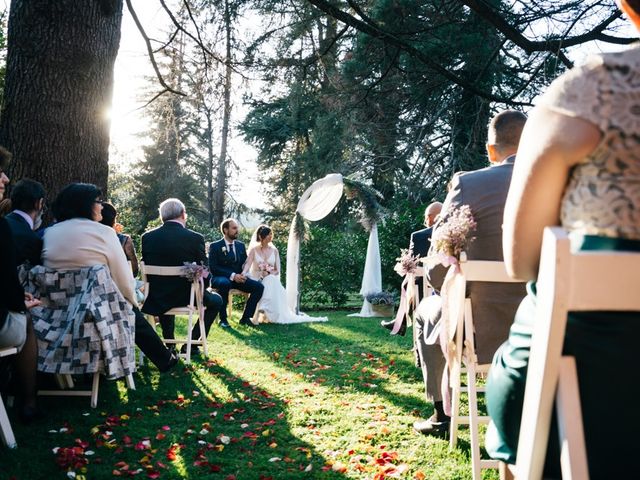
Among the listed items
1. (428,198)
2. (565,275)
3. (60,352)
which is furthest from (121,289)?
(428,198)

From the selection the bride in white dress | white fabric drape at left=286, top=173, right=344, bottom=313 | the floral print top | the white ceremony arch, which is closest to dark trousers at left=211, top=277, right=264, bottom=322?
the bride in white dress

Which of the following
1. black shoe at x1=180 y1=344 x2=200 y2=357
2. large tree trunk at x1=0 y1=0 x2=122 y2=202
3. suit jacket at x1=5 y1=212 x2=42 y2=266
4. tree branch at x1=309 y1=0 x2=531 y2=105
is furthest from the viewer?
black shoe at x1=180 y1=344 x2=200 y2=357

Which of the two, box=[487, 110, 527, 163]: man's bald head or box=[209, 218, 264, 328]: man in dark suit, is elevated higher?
box=[487, 110, 527, 163]: man's bald head

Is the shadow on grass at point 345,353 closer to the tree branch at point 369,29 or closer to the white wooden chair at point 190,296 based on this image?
the white wooden chair at point 190,296

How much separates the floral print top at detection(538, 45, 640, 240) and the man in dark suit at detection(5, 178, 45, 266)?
14.6 feet

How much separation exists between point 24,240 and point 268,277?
6.81 meters

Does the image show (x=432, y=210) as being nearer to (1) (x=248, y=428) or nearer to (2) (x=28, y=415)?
(1) (x=248, y=428)

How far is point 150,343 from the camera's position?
5570 mm

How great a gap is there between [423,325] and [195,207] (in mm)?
31309

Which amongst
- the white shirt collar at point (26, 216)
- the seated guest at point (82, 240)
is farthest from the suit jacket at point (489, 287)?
the white shirt collar at point (26, 216)

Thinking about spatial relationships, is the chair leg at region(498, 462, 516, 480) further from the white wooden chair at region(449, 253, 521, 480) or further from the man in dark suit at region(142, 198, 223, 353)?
the man in dark suit at region(142, 198, 223, 353)

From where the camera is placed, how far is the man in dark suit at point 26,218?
15.1ft

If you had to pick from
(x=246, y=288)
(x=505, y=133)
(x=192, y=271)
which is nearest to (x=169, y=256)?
(x=192, y=271)

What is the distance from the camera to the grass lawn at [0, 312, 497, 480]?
11.1 ft
